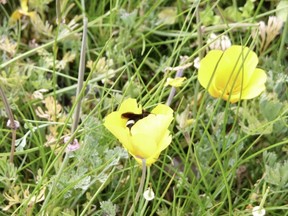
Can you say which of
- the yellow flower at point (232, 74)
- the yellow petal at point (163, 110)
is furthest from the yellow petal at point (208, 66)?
the yellow petal at point (163, 110)

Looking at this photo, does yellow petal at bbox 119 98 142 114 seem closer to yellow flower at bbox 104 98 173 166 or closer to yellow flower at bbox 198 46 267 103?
yellow flower at bbox 104 98 173 166

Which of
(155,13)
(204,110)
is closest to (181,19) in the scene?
(155,13)

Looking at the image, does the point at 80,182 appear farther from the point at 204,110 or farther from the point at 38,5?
the point at 38,5

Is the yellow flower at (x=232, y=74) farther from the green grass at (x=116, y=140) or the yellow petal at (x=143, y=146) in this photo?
the yellow petal at (x=143, y=146)

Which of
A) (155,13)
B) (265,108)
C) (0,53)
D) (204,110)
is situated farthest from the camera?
(155,13)

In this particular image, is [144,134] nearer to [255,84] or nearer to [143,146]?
[143,146]

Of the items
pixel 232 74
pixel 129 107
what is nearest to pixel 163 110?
pixel 129 107
